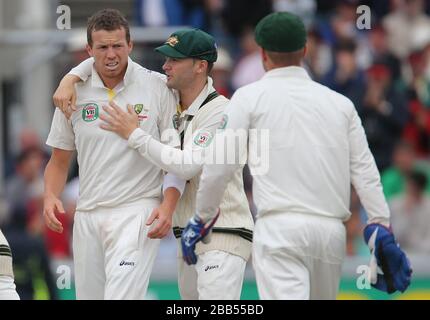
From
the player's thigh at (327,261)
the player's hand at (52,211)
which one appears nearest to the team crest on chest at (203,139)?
the player's hand at (52,211)

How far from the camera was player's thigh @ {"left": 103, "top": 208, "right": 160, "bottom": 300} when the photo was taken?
8.24 metres

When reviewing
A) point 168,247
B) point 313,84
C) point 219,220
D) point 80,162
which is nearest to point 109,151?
point 80,162

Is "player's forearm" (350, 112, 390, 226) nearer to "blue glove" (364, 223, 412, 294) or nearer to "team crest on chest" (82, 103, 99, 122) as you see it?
"blue glove" (364, 223, 412, 294)

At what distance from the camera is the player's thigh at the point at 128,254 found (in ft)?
27.0

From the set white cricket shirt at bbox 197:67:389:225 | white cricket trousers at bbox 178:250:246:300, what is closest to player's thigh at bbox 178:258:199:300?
white cricket trousers at bbox 178:250:246:300

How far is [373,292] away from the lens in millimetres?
12883

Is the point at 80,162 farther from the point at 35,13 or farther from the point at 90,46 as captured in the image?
the point at 35,13

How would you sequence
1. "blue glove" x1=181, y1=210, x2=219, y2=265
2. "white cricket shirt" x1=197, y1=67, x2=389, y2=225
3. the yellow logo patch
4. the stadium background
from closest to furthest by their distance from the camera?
"white cricket shirt" x1=197, y1=67, x2=389, y2=225
"blue glove" x1=181, y1=210, x2=219, y2=265
the yellow logo patch
the stadium background

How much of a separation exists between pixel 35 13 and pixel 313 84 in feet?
28.6

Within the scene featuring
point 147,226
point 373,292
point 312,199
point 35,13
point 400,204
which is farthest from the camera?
point 35,13

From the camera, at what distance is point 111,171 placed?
8.50 meters

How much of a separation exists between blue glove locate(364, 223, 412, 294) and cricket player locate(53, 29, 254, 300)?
1021mm
